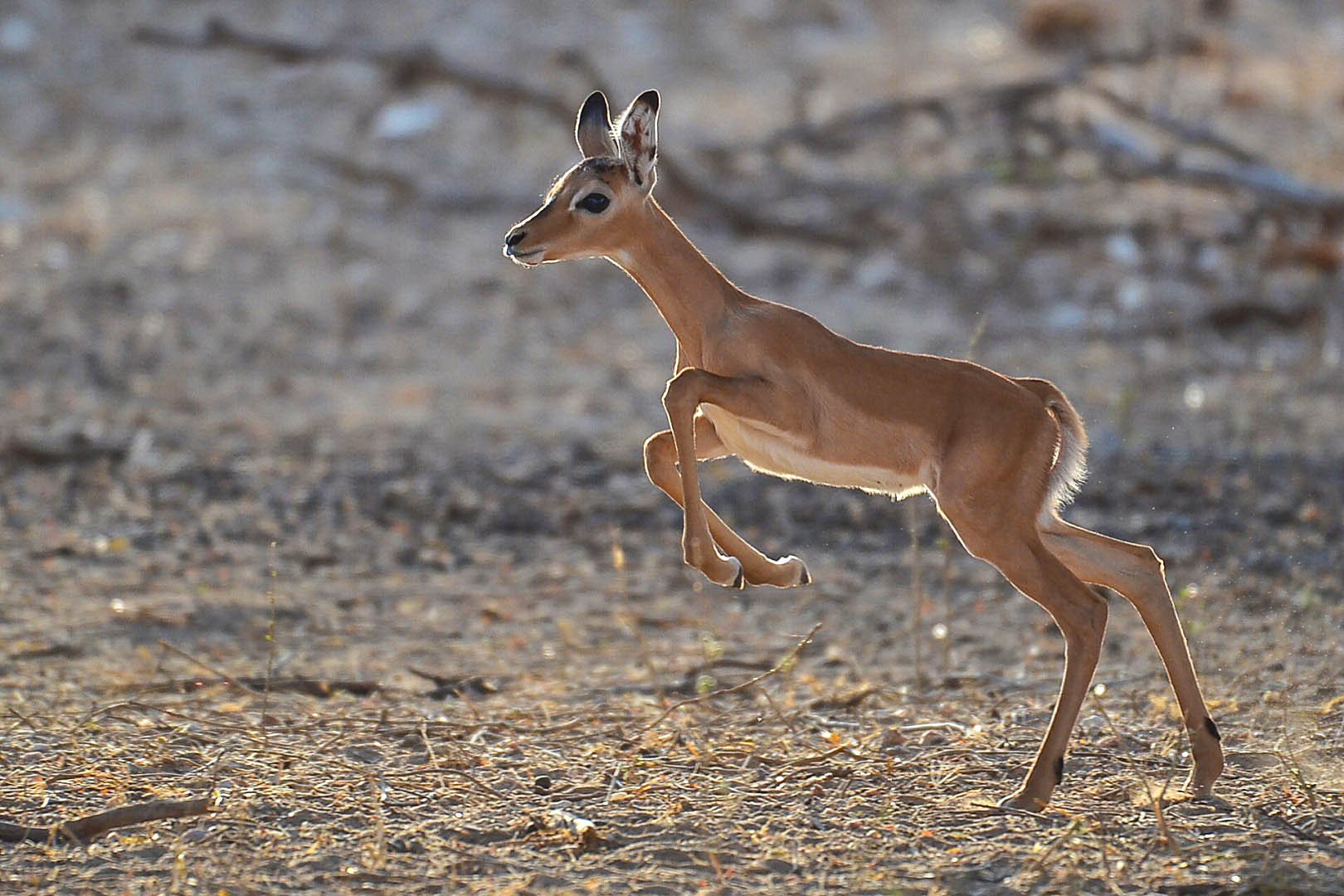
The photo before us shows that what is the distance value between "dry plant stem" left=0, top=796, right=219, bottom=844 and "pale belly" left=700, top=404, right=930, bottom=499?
157 cm

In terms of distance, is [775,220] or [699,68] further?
[699,68]

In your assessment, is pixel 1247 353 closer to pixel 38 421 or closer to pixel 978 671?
pixel 978 671

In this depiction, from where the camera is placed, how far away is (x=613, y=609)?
22.8 ft

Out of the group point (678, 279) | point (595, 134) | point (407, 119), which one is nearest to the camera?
point (678, 279)

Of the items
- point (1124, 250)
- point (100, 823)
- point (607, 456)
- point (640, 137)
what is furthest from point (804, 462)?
point (1124, 250)

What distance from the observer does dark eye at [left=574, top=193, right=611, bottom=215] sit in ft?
15.2

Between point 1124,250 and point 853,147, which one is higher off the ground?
point 853,147

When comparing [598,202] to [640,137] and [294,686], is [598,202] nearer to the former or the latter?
[640,137]

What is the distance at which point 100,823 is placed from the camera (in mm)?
4246

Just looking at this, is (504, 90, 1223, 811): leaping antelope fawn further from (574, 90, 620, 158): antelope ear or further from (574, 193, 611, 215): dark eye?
(574, 90, 620, 158): antelope ear

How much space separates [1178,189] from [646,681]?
8.08 metres

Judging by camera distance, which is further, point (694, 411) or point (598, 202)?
point (598, 202)

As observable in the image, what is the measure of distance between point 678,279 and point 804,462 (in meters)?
0.57

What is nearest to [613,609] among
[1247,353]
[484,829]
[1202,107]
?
[484,829]
